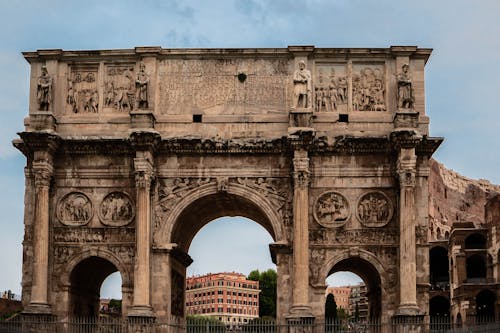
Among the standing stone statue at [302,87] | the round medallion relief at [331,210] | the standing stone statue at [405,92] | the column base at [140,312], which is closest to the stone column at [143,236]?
the column base at [140,312]

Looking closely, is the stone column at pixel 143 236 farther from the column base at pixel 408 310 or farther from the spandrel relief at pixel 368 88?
the column base at pixel 408 310

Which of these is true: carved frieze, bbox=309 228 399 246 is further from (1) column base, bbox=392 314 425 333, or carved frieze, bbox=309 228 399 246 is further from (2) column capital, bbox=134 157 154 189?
(2) column capital, bbox=134 157 154 189

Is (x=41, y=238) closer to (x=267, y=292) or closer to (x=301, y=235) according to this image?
(x=301, y=235)

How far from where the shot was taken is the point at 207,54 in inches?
942

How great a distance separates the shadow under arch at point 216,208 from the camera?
2284cm

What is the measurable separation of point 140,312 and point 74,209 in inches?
136

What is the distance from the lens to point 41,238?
22.5 metres

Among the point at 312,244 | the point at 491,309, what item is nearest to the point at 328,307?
the point at 491,309

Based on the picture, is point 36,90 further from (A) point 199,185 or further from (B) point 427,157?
(B) point 427,157

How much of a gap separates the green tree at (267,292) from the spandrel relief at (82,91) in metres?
49.4

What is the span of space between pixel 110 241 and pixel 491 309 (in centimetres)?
2949

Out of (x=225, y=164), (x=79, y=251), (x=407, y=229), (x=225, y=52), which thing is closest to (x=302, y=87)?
(x=225, y=52)

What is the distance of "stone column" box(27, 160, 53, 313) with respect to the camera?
73.1 feet

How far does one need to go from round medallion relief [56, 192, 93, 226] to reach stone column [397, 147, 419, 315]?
8011mm
